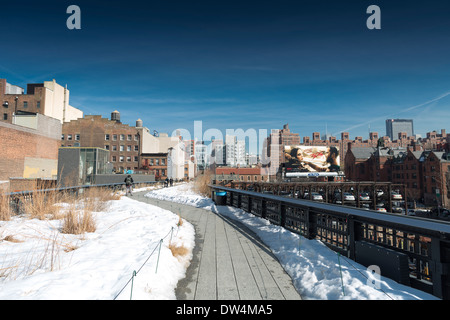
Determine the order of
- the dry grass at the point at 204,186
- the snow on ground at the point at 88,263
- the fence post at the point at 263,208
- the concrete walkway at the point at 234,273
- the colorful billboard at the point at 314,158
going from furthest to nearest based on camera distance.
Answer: the colorful billboard at the point at 314,158
the dry grass at the point at 204,186
the fence post at the point at 263,208
the concrete walkway at the point at 234,273
the snow on ground at the point at 88,263

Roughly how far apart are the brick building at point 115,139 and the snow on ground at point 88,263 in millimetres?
65304

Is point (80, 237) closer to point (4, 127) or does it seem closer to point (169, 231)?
point (169, 231)

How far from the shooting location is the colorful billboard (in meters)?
134

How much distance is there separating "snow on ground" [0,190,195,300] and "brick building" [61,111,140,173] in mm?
65304

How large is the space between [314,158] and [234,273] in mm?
140156

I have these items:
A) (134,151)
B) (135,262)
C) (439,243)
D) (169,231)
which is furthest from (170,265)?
(134,151)

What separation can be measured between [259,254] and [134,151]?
69.2 meters

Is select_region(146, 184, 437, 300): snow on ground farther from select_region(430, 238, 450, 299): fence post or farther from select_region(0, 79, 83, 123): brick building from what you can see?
select_region(0, 79, 83, 123): brick building

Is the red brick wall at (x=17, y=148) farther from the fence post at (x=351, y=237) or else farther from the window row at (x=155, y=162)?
the fence post at (x=351, y=237)

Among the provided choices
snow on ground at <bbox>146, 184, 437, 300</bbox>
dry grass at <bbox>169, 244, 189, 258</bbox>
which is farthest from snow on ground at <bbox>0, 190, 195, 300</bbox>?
snow on ground at <bbox>146, 184, 437, 300</bbox>

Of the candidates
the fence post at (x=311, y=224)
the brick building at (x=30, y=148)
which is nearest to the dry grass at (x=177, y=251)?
the fence post at (x=311, y=224)

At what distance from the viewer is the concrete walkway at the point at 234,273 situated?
149 inches

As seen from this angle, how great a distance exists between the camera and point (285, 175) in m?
116

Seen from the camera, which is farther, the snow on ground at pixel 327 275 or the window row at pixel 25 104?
the window row at pixel 25 104
